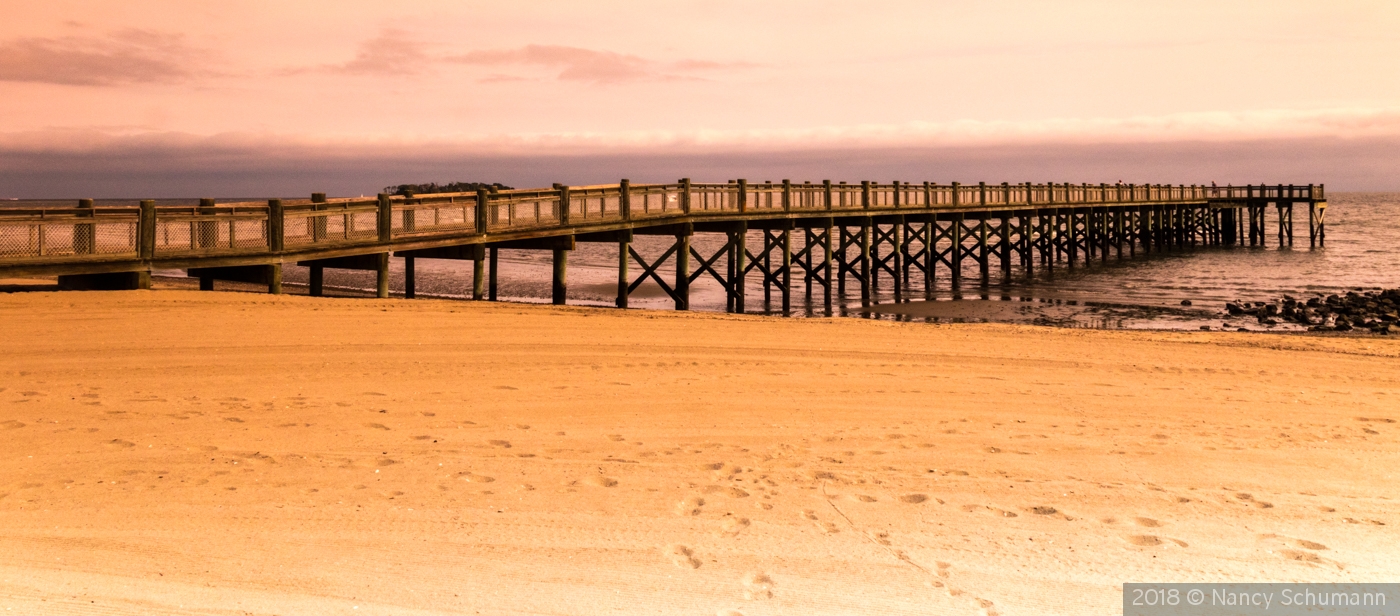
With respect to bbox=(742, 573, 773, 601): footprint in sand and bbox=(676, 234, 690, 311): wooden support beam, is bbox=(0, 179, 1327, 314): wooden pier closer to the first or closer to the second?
bbox=(676, 234, 690, 311): wooden support beam

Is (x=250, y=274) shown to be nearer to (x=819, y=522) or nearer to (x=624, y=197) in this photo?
(x=624, y=197)

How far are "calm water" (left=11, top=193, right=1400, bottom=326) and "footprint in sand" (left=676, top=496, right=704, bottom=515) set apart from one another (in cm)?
2066

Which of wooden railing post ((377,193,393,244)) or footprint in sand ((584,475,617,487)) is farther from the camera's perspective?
wooden railing post ((377,193,393,244))

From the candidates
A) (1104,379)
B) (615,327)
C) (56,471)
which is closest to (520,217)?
(615,327)

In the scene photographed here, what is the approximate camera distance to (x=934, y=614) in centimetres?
486

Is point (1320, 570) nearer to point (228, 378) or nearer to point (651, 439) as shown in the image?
point (651, 439)

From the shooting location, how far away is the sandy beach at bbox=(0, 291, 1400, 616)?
203 inches

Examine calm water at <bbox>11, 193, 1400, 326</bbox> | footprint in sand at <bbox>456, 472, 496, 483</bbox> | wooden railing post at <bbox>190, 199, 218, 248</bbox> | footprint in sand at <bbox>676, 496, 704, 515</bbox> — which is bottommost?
footprint in sand at <bbox>676, 496, 704, 515</bbox>

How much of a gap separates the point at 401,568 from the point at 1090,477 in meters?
4.68

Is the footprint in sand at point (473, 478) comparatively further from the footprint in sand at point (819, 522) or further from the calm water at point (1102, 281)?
the calm water at point (1102, 281)

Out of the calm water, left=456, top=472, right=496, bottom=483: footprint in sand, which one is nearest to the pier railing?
the calm water

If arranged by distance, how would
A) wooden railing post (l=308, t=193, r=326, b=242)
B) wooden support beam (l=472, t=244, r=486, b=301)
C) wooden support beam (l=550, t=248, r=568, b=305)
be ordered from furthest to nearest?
wooden support beam (l=550, t=248, r=568, b=305) < wooden support beam (l=472, t=244, r=486, b=301) < wooden railing post (l=308, t=193, r=326, b=242)

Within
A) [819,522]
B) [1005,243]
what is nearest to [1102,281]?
[1005,243]

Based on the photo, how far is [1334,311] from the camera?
1081 inches
